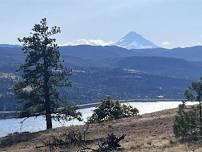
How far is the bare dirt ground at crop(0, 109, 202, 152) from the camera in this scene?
2969 centimetres

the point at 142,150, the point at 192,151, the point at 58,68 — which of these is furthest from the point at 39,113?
the point at 192,151

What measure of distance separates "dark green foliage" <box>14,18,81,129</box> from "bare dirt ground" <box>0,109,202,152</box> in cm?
722

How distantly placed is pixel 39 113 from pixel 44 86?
10.5ft

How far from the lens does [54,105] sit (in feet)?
175

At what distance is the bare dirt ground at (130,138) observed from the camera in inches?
1169

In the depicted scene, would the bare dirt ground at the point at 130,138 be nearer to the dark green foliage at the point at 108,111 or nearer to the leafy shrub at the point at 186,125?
the leafy shrub at the point at 186,125

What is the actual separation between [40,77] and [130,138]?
20.1m

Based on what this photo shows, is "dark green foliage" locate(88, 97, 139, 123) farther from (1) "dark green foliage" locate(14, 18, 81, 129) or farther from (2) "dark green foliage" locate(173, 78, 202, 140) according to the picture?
(2) "dark green foliage" locate(173, 78, 202, 140)

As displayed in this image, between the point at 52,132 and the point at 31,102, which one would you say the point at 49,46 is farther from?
the point at 52,132

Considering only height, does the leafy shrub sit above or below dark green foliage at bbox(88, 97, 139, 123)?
above

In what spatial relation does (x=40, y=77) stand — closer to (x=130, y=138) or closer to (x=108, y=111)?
(x=108, y=111)

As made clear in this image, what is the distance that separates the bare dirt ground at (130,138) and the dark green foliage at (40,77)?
23.7ft

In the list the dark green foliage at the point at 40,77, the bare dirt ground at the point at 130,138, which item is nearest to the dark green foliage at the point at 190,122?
the bare dirt ground at the point at 130,138

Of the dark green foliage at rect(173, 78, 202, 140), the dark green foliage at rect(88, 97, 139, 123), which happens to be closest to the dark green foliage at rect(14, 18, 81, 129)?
the dark green foliage at rect(88, 97, 139, 123)
